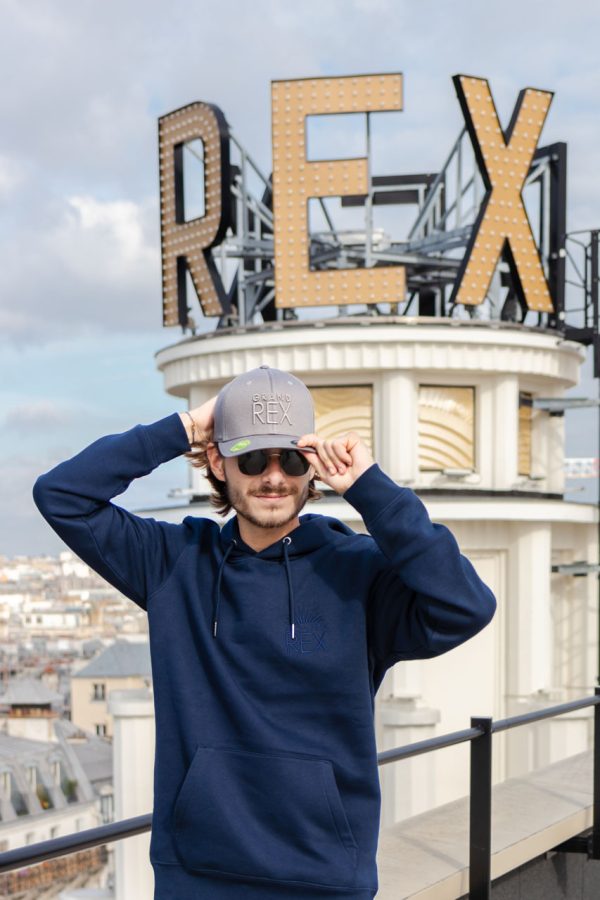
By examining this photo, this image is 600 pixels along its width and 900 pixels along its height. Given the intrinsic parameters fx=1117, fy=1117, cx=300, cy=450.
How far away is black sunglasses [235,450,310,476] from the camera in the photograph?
2803 millimetres

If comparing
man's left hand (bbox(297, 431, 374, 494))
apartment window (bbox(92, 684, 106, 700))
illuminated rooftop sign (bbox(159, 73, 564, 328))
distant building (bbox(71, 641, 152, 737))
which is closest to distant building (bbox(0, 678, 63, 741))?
distant building (bbox(71, 641, 152, 737))

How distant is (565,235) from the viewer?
74.8 ft

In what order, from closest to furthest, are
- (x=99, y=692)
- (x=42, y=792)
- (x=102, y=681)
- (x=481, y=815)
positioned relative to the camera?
(x=481, y=815)
(x=42, y=792)
(x=102, y=681)
(x=99, y=692)

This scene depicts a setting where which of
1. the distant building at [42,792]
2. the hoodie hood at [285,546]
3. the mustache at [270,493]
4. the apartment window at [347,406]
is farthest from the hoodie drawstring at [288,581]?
the apartment window at [347,406]

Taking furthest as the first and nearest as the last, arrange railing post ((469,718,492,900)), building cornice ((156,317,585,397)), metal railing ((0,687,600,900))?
1. building cornice ((156,317,585,397))
2. railing post ((469,718,492,900))
3. metal railing ((0,687,600,900))

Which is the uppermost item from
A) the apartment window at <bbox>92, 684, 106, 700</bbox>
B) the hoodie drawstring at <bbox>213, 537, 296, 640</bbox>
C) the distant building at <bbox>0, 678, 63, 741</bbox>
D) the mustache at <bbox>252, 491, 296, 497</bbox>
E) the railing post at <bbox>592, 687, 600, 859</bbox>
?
the mustache at <bbox>252, 491, 296, 497</bbox>

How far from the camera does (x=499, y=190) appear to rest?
71.6 ft

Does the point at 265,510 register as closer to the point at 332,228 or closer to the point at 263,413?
the point at 263,413

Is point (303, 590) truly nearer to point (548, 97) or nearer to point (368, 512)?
point (368, 512)

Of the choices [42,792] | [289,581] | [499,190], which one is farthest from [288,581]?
[42,792]

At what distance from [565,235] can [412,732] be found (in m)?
10.4

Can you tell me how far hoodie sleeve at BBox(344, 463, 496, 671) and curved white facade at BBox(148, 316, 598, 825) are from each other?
1809 centimetres

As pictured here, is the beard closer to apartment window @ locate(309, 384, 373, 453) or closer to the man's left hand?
the man's left hand

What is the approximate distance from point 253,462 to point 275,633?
0.43m
